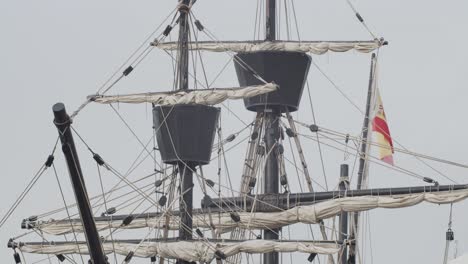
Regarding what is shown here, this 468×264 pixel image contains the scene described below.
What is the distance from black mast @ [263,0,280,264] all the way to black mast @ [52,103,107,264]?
61.0ft

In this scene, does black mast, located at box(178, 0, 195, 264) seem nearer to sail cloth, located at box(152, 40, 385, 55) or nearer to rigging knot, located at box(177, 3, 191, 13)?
rigging knot, located at box(177, 3, 191, 13)

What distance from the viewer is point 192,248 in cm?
5894

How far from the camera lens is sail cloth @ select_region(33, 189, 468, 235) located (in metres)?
64.4

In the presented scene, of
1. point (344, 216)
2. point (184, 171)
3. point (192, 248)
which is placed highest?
point (344, 216)

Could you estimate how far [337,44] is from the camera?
7131cm

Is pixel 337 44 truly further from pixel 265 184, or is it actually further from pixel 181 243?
pixel 181 243

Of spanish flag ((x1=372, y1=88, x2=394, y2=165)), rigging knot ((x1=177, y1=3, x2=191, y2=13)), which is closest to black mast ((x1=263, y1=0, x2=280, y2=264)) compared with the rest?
spanish flag ((x1=372, y1=88, x2=394, y2=165))

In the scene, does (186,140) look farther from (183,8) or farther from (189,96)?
(183,8)

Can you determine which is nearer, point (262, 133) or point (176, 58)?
point (176, 58)

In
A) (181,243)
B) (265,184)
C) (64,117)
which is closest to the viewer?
(64,117)

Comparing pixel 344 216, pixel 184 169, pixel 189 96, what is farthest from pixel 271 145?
pixel 184 169

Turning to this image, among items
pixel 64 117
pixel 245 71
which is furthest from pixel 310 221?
pixel 64 117

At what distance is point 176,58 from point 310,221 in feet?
33.3

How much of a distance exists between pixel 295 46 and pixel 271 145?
13.8 ft
